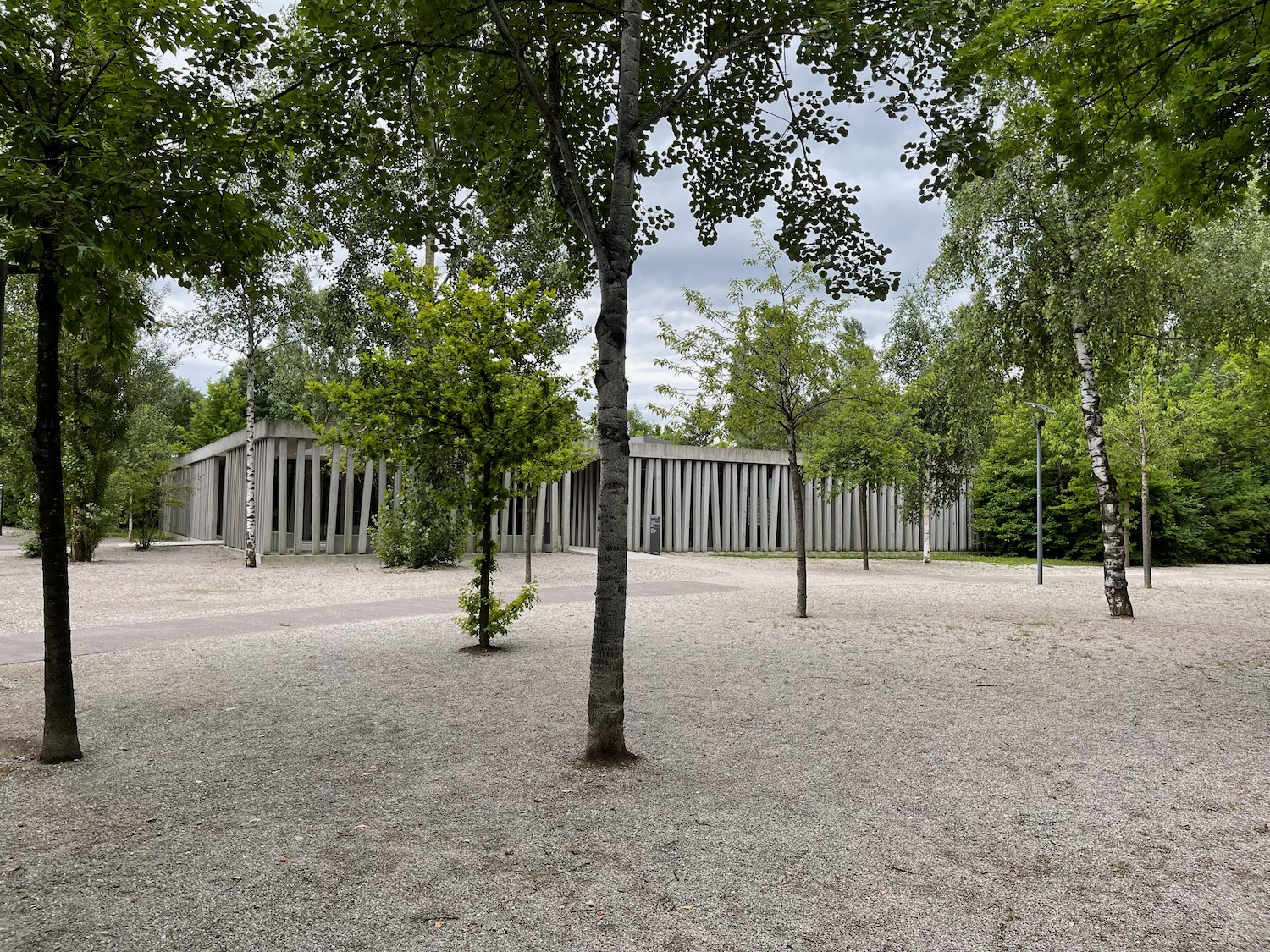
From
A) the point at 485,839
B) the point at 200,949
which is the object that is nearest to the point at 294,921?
the point at 200,949

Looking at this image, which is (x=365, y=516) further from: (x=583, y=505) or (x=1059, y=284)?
(x=1059, y=284)

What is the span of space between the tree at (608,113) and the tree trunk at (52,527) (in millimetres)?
2252

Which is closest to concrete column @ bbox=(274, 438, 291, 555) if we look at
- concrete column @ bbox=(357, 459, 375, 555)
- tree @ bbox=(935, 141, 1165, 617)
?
concrete column @ bbox=(357, 459, 375, 555)

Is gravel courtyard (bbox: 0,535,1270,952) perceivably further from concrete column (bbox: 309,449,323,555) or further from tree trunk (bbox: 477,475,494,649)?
concrete column (bbox: 309,449,323,555)

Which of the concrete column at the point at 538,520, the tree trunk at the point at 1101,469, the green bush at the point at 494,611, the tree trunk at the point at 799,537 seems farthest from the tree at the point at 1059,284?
the concrete column at the point at 538,520

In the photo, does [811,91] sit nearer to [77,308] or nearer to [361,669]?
[77,308]

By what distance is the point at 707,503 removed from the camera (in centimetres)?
3114

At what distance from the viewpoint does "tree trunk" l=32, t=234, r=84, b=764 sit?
14.9 ft

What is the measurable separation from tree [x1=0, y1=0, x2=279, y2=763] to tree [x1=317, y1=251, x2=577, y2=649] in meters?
2.82

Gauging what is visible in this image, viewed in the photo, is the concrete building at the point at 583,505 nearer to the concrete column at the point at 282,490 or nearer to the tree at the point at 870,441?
the concrete column at the point at 282,490

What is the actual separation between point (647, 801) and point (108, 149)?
453 cm

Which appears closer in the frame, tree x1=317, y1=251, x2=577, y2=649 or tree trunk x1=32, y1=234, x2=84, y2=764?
tree trunk x1=32, y1=234, x2=84, y2=764

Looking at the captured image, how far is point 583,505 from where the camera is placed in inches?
1304

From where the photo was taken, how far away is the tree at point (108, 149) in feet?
14.1
